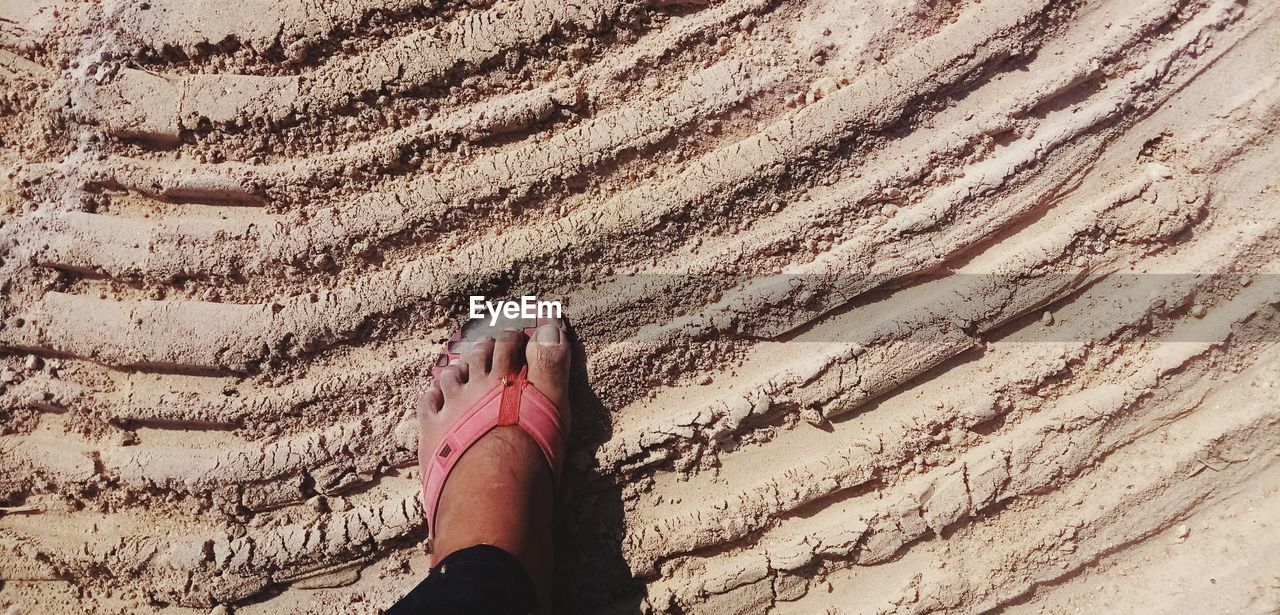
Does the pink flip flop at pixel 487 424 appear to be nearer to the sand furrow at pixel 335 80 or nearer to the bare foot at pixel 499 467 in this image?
the bare foot at pixel 499 467

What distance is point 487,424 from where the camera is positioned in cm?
137

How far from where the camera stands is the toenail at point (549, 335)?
4.17 ft

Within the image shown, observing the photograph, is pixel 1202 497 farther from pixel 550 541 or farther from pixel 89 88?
A: pixel 89 88

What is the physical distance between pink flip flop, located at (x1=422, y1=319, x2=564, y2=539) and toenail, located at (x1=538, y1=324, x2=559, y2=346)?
0.06ft

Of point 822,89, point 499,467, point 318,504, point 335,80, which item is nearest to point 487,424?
point 499,467

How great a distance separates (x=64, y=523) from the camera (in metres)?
1.30

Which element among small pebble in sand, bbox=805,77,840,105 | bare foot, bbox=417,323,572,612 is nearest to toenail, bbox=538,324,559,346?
bare foot, bbox=417,323,572,612

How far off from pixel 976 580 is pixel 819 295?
1.98ft

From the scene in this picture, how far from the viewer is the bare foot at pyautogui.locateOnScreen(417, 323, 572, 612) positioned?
4.08 feet

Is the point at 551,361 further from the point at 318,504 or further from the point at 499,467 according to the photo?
Result: the point at 318,504

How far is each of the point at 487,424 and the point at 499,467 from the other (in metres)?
0.09

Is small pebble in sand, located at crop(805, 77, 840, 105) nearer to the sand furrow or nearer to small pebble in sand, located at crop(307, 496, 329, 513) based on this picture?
the sand furrow

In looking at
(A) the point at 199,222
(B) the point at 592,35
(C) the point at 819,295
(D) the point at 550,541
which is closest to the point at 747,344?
(C) the point at 819,295

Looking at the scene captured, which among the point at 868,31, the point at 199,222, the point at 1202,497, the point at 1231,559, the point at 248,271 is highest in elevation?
the point at 868,31
